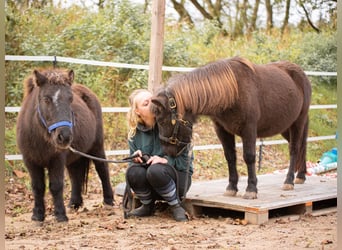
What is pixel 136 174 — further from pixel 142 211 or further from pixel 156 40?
pixel 156 40

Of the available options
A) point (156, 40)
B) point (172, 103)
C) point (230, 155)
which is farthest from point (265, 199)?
point (156, 40)

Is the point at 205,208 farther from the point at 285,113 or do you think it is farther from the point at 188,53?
the point at 188,53

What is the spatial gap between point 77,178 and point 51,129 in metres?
1.33

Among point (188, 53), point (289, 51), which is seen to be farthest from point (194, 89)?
point (289, 51)

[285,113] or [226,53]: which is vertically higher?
[226,53]

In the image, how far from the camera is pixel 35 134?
396 cm

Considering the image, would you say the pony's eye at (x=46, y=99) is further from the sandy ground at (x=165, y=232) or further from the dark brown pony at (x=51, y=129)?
the sandy ground at (x=165, y=232)

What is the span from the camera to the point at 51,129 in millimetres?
3676

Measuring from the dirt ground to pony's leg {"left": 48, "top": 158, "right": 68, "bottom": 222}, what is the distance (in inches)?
3.6

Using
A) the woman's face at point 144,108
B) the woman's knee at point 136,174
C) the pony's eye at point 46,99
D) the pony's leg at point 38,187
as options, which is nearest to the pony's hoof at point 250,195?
the woman's knee at point 136,174

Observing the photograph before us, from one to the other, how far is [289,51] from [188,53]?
248cm

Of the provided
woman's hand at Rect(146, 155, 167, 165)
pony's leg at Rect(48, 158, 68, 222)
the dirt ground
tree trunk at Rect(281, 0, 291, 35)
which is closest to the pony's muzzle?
pony's leg at Rect(48, 158, 68, 222)

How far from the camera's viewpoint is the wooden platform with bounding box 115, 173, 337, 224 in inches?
159

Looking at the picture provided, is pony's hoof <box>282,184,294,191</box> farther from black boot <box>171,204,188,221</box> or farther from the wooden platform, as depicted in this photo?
black boot <box>171,204,188,221</box>
